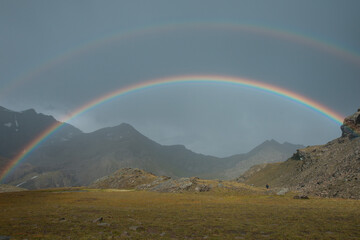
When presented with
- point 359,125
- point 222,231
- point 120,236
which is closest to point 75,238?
point 120,236

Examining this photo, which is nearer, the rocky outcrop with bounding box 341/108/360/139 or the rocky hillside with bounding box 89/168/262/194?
the rocky outcrop with bounding box 341/108/360/139

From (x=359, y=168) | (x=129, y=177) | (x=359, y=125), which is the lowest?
(x=129, y=177)

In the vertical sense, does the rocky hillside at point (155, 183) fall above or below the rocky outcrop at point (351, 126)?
below

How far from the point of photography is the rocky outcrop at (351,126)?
9556 centimetres

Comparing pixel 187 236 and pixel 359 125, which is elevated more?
→ pixel 359 125

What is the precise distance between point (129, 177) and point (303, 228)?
17516 centimetres

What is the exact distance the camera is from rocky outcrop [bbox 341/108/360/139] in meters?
95.6

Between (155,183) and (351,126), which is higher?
(351,126)

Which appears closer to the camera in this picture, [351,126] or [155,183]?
[351,126]

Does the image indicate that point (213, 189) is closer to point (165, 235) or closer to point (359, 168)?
point (359, 168)

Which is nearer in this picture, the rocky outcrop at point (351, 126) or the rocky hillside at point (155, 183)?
the rocky outcrop at point (351, 126)

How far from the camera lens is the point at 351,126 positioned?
100 metres

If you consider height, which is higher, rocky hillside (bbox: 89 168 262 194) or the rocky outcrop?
the rocky outcrop

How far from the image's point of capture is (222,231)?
68.7ft
